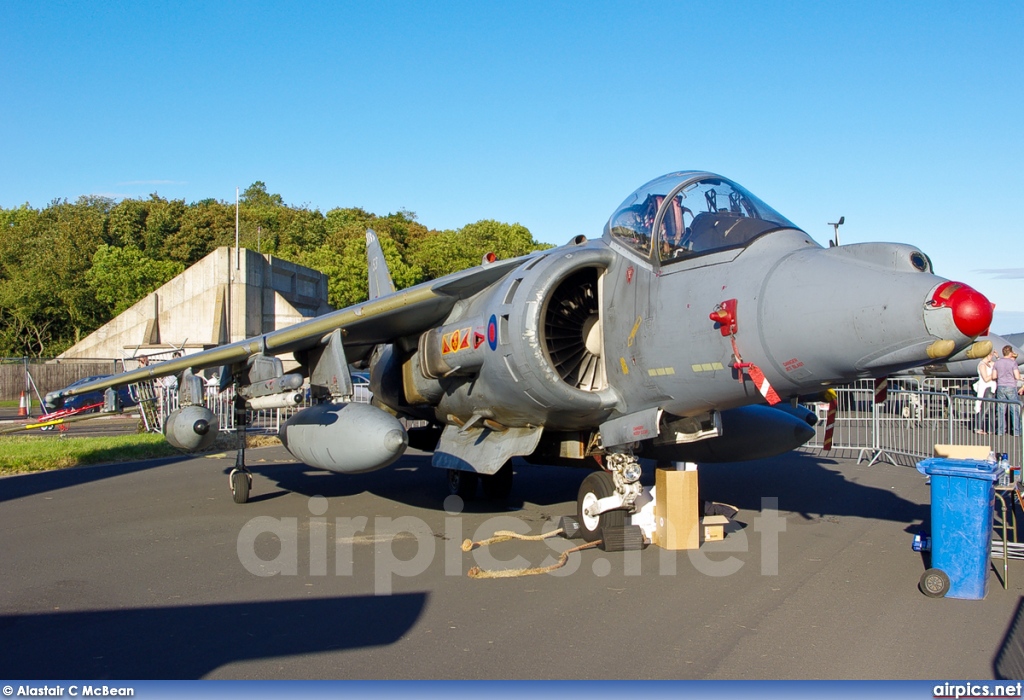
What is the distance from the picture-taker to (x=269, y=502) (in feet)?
33.6

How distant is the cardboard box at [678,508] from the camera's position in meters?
7.08

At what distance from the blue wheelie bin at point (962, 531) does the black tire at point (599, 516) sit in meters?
2.49

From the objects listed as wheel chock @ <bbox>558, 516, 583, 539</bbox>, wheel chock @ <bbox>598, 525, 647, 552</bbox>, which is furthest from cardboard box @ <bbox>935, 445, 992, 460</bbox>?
wheel chock @ <bbox>558, 516, 583, 539</bbox>

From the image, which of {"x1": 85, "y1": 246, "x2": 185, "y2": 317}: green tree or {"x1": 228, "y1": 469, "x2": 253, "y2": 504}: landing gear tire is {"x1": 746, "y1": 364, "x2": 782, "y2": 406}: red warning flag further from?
{"x1": 85, "y1": 246, "x2": 185, "y2": 317}: green tree

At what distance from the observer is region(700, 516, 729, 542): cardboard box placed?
24.6ft

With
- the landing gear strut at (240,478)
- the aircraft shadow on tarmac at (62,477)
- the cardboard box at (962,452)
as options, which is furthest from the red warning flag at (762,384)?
the aircraft shadow on tarmac at (62,477)

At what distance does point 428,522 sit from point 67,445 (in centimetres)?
931

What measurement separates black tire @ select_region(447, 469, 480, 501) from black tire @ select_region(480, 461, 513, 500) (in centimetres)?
18

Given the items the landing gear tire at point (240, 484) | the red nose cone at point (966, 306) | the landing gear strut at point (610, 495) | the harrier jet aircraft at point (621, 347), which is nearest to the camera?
the red nose cone at point (966, 306)

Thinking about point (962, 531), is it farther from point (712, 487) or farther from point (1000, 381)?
point (1000, 381)

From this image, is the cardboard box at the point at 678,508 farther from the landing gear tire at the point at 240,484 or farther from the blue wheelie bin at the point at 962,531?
the landing gear tire at the point at 240,484

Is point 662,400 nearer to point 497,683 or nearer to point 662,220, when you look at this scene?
point 662,220

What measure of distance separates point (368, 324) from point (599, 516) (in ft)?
11.2

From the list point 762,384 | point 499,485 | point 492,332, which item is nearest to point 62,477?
point 499,485
